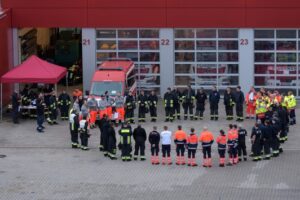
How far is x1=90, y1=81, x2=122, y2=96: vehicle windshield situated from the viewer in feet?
126

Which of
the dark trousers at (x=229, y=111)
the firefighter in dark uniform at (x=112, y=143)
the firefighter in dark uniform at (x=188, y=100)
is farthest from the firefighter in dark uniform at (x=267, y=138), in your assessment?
the firefighter in dark uniform at (x=188, y=100)

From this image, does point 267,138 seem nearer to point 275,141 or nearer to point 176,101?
point 275,141

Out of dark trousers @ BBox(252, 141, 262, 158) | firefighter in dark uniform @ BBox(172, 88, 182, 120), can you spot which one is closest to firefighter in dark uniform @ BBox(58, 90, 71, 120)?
firefighter in dark uniform @ BBox(172, 88, 182, 120)

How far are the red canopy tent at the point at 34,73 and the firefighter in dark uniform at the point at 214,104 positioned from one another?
629 centimetres

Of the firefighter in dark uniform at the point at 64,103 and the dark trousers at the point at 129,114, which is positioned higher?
the firefighter in dark uniform at the point at 64,103

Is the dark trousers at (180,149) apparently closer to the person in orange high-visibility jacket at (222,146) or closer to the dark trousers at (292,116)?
the person in orange high-visibility jacket at (222,146)

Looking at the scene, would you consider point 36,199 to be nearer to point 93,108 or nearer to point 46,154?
point 46,154

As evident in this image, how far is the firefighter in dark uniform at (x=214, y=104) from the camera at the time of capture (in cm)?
3814

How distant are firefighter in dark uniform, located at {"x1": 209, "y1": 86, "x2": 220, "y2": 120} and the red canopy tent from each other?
6.29m

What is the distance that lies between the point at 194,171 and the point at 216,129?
6.13 m

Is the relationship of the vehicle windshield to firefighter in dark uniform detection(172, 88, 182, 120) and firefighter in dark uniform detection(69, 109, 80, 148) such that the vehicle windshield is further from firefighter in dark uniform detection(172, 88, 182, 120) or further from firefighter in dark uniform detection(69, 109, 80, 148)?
firefighter in dark uniform detection(69, 109, 80, 148)

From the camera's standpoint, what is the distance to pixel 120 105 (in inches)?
1471

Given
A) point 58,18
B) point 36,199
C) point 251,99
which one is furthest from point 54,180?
point 58,18

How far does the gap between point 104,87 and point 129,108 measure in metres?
1.67
